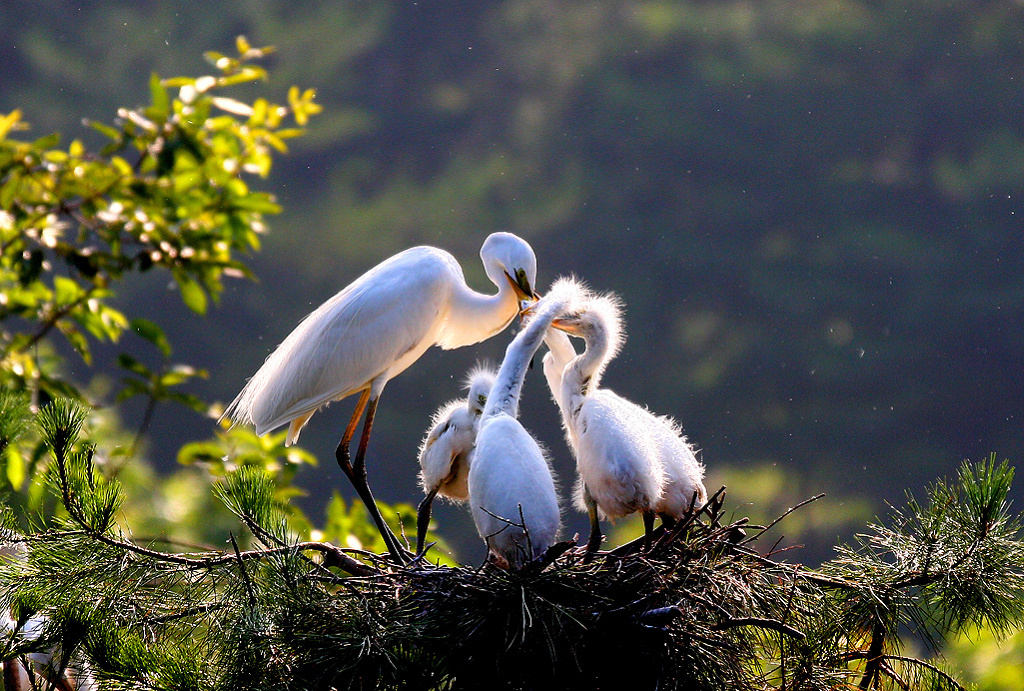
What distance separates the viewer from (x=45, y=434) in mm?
1150

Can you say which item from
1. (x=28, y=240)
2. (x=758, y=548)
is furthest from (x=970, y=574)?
(x=28, y=240)

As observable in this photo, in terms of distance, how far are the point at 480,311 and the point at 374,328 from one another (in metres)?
0.28

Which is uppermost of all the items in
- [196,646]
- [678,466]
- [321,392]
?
[321,392]

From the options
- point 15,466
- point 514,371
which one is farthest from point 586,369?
point 15,466

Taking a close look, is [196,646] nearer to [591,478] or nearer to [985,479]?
[591,478]

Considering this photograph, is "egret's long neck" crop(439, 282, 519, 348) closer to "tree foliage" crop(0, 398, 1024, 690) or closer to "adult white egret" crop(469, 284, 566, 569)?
"adult white egret" crop(469, 284, 566, 569)

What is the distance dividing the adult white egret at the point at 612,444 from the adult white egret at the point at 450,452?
0.20m

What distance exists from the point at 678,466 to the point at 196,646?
2.92ft

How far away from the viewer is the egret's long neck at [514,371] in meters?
1.57

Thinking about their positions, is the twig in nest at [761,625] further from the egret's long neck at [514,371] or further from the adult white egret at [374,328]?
the adult white egret at [374,328]

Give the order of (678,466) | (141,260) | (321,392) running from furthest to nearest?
(321,392) → (141,260) → (678,466)

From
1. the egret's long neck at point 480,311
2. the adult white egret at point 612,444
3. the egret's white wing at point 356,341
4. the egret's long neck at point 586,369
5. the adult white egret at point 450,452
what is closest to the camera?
the adult white egret at point 612,444

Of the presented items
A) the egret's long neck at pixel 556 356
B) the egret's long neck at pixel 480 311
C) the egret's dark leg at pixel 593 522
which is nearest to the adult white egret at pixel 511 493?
the egret's dark leg at pixel 593 522

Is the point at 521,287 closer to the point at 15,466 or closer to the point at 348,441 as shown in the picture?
the point at 348,441
